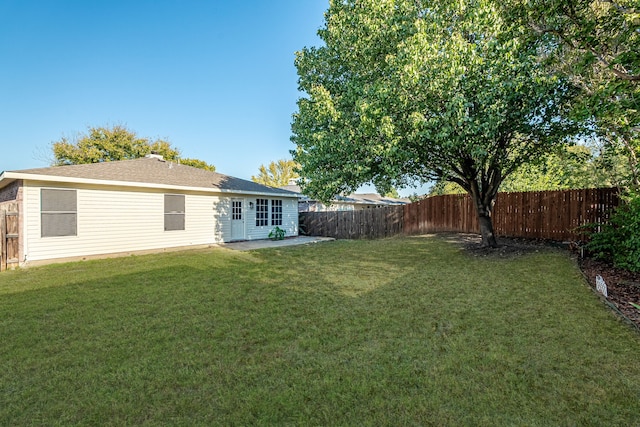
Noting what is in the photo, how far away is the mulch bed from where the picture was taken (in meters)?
4.03

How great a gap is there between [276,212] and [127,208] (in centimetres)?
654

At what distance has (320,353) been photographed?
10.0ft

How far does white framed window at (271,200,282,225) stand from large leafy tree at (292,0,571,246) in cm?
590

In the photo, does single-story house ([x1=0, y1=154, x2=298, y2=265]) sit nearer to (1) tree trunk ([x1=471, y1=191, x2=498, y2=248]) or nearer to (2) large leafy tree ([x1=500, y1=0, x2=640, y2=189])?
(1) tree trunk ([x1=471, y1=191, x2=498, y2=248])

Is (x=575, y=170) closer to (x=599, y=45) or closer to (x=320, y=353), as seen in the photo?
(x=599, y=45)

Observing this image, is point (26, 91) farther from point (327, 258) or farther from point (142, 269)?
point (327, 258)

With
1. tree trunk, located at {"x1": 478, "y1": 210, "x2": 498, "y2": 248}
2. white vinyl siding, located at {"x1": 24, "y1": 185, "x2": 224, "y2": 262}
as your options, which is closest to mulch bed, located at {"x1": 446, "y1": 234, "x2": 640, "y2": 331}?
tree trunk, located at {"x1": 478, "y1": 210, "x2": 498, "y2": 248}

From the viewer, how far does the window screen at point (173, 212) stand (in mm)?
11007

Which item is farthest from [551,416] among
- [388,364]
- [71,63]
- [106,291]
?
[71,63]

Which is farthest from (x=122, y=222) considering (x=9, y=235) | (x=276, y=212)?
(x=276, y=212)

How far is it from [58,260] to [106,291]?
15.8ft

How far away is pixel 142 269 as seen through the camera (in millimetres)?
7441

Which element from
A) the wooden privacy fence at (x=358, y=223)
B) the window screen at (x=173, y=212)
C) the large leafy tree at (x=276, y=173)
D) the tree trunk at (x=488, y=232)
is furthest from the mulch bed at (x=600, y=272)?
the large leafy tree at (x=276, y=173)

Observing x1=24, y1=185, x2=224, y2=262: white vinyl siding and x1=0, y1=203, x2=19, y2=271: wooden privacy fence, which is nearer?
x1=0, y1=203, x2=19, y2=271: wooden privacy fence
